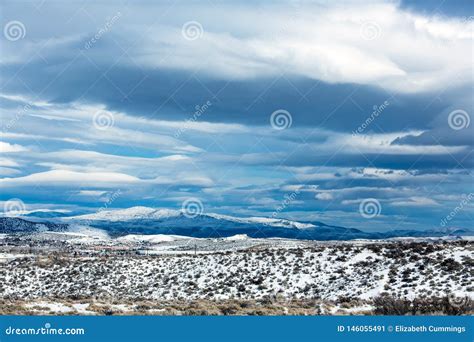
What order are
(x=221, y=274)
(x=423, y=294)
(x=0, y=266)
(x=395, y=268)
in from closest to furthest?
(x=423, y=294) → (x=395, y=268) → (x=221, y=274) → (x=0, y=266)

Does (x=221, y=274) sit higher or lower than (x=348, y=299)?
higher

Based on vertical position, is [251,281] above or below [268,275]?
below

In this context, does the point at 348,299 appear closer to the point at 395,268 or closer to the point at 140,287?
the point at 395,268

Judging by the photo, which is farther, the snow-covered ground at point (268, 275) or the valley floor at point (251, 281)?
the snow-covered ground at point (268, 275)

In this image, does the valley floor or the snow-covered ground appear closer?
the valley floor

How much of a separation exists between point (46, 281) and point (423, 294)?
3562cm

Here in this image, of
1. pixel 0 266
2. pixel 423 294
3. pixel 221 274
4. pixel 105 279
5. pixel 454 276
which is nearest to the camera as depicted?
pixel 423 294

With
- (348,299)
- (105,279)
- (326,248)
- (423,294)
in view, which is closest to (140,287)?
(105,279)

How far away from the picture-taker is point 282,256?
169 ft

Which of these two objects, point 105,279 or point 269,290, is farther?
point 105,279

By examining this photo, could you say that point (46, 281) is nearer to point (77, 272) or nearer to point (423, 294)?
point (77, 272)

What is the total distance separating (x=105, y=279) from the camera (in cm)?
5428

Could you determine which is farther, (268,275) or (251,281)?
(268,275)

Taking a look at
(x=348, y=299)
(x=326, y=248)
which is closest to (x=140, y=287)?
(x=326, y=248)
